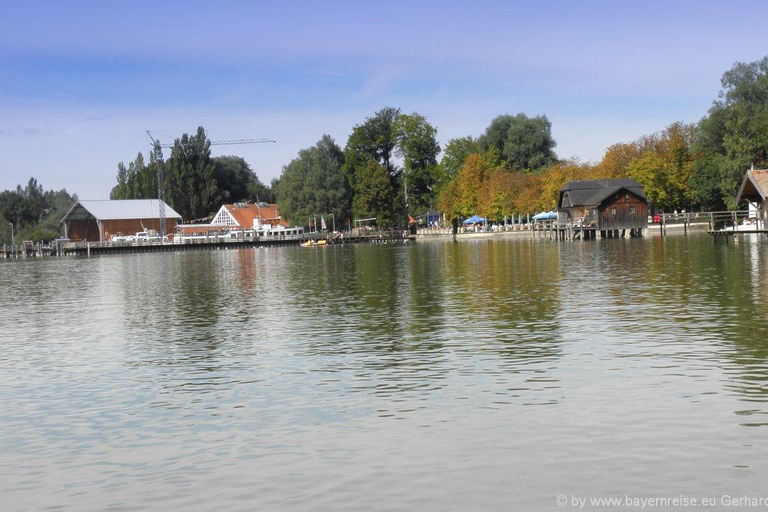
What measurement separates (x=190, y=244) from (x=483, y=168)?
52.4 m

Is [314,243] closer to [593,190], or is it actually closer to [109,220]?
[109,220]

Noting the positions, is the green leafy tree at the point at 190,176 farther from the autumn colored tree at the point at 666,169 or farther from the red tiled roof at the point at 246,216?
the autumn colored tree at the point at 666,169

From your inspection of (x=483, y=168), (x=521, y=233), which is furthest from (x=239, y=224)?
(x=521, y=233)

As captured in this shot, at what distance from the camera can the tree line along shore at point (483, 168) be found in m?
128

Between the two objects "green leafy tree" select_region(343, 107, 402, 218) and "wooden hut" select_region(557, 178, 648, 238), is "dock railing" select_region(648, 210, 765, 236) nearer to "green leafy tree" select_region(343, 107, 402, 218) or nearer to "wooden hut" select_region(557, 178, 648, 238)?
"wooden hut" select_region(557, 178, 648, 238)

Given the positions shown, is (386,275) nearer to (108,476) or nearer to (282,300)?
(282,300)

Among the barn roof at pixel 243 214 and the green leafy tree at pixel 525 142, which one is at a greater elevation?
the green leafy tree at pixel 525 142

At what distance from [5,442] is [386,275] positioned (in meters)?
40.5

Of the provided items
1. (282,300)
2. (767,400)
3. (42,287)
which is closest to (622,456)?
(767,400)

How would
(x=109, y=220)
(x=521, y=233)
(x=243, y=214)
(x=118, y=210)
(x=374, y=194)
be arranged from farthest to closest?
(x=243, y=214) → (x=118, y=210) → (x=109, y=220) → (x=374, y=194) → (x=521, y=233)

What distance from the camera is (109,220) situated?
583ft

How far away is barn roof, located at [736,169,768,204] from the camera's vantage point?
83500mm

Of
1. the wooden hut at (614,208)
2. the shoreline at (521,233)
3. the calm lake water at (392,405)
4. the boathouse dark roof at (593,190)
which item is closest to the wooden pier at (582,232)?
the wooden hut at (614,208)

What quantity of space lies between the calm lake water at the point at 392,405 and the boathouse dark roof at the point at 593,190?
286ft
